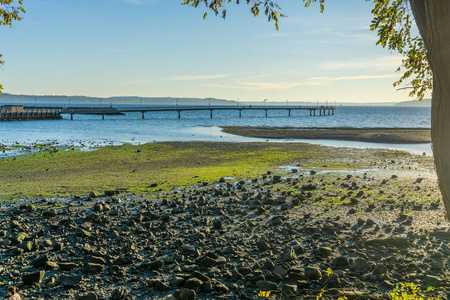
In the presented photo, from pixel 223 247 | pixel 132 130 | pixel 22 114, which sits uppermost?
pixel 22 114

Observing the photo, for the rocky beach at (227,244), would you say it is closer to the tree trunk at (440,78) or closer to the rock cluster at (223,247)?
the rock cluster at (223,247)

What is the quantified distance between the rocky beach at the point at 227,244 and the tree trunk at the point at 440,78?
2604 millimetres

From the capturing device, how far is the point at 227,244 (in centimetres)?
948

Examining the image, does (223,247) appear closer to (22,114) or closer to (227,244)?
(227,244)

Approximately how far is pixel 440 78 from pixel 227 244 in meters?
6.77

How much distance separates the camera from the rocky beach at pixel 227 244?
7281mm

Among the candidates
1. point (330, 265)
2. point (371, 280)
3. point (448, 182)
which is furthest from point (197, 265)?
point (448, 182)

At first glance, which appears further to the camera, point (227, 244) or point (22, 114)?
point (22, 114)

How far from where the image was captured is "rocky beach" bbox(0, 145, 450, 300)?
7.28 meters

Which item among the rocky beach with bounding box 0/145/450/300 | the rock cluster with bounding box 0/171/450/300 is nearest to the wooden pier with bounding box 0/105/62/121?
the rocky beach with bounding box 0/145/450/300

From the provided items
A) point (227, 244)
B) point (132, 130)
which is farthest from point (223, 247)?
point (132, 130)

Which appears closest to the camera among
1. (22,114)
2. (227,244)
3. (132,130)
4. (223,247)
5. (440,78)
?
(440,78)

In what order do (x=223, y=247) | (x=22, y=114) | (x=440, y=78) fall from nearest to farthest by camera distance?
(x=440, y=78) < (x=223, y=247) < (x=22, y=114)

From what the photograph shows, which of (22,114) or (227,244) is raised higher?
(22,114)
